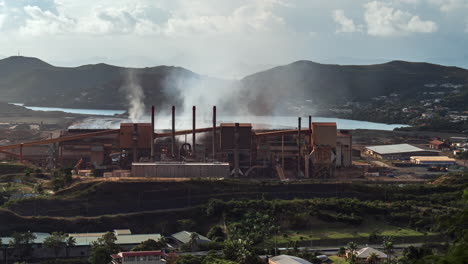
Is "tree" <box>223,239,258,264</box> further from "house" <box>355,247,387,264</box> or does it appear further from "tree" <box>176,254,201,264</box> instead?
"house" <box>355,247,387,264</box>

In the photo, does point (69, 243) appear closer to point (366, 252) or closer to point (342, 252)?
point (342, 252)

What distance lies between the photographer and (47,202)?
42875mm

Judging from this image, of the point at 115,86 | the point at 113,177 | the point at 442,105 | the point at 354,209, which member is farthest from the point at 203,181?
the point at 115,86

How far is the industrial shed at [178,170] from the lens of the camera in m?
49.4

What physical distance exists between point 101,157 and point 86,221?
14.4 meters

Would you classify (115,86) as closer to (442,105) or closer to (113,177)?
(442,105)

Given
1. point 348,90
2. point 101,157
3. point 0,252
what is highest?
point 348,90

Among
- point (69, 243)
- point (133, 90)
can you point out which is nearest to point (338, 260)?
point (69, 243)

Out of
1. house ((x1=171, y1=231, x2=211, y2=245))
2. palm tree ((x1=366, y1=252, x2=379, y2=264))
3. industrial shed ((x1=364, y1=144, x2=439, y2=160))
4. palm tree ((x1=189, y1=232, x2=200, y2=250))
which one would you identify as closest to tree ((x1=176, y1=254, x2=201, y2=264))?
palm tree ((x1=189, y1=232, x2=200, y2=250))

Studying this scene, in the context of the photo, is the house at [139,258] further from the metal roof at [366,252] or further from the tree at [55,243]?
the metal roof at [366,252]

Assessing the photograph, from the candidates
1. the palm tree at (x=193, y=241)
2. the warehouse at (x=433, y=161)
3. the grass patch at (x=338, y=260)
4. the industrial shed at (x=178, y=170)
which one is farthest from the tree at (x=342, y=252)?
the warehouse at (x=433, y=161)

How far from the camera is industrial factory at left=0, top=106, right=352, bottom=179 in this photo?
53.7 m

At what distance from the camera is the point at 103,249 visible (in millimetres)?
33656

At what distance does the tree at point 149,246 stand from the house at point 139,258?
2012 millimetres
